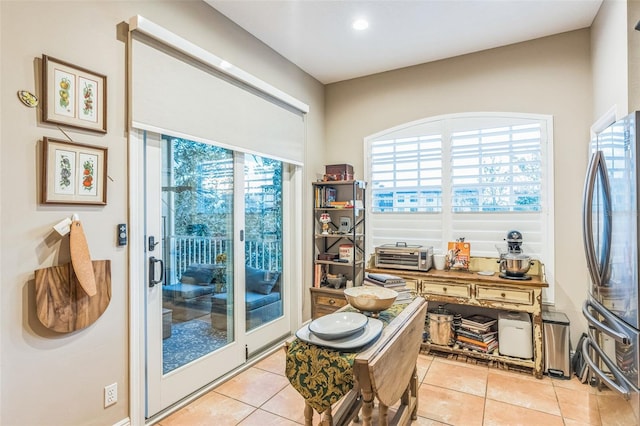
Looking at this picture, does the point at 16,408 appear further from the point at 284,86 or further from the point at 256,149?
the point at 284,86

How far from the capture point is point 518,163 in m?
3.34

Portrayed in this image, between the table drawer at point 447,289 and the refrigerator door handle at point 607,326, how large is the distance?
109cm

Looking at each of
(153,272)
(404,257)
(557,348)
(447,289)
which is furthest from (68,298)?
(557,348)

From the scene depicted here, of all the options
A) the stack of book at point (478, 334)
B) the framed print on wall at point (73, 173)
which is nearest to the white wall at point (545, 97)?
the stack of book at point (478, 334)

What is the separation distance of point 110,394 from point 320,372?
142 centimetres

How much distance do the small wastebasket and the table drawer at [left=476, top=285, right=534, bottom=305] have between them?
253mm

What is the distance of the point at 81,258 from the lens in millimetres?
1820

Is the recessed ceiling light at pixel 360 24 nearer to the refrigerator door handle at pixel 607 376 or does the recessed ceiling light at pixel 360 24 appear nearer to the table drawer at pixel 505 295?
the table drawer at pixel 505 295

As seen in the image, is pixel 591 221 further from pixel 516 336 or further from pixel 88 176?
pixel 88 176

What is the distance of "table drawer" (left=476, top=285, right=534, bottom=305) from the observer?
2.94 metres

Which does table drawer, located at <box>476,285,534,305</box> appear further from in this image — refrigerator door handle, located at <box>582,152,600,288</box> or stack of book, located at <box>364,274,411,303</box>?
stack of book, located at <box>364,274,411,303</box>

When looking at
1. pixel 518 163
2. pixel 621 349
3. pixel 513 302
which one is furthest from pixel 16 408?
pixel 518 163

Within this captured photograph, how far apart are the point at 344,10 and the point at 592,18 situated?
2132 mm

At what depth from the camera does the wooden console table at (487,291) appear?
2.91m
